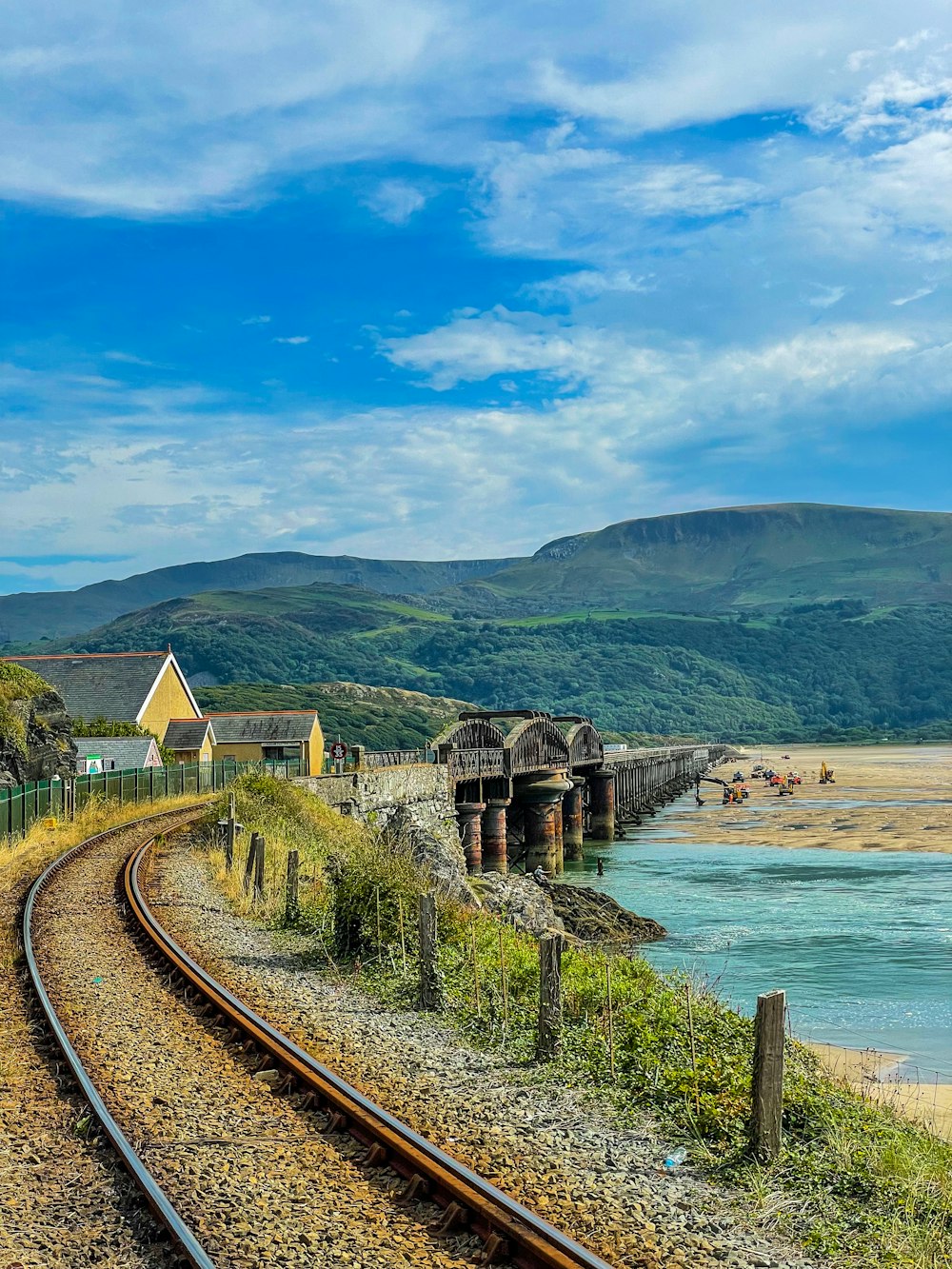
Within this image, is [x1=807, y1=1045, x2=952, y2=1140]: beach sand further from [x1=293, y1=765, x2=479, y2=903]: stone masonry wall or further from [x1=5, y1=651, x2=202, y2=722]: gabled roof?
[x1=5, y1=651, x2=202, y2=722]: gabled roof

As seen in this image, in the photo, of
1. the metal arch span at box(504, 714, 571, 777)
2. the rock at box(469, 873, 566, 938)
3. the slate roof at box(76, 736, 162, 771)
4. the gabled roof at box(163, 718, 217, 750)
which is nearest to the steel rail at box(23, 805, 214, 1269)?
the rock at box(469, 873, 566, 938)

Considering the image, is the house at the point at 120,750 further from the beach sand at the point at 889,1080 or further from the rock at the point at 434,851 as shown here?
the beach sand at the point at 889,1080

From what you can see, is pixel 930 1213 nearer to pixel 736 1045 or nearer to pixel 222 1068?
pixel 736 1045

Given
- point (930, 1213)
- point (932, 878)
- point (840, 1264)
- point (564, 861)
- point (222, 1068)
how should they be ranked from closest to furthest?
point (840, 1264) → point (930, 1213) → point (222, 1068) → point (932, 878) → point (564, 861)

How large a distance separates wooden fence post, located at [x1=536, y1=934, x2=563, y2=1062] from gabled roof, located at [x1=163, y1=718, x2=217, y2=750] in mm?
54680

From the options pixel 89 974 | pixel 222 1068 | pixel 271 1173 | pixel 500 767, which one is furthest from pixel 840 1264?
pixel 500 767

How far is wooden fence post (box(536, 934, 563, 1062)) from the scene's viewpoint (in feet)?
37.0

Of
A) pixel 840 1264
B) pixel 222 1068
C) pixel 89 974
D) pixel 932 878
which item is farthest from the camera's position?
pixel 932 878

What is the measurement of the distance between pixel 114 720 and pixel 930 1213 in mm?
56008

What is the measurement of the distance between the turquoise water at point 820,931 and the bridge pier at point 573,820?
7.23 metres

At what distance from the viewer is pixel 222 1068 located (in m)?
10.8

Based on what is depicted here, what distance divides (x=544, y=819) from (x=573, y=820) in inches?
361

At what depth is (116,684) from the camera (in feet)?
206

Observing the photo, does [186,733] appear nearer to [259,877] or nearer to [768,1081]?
[259,877]
